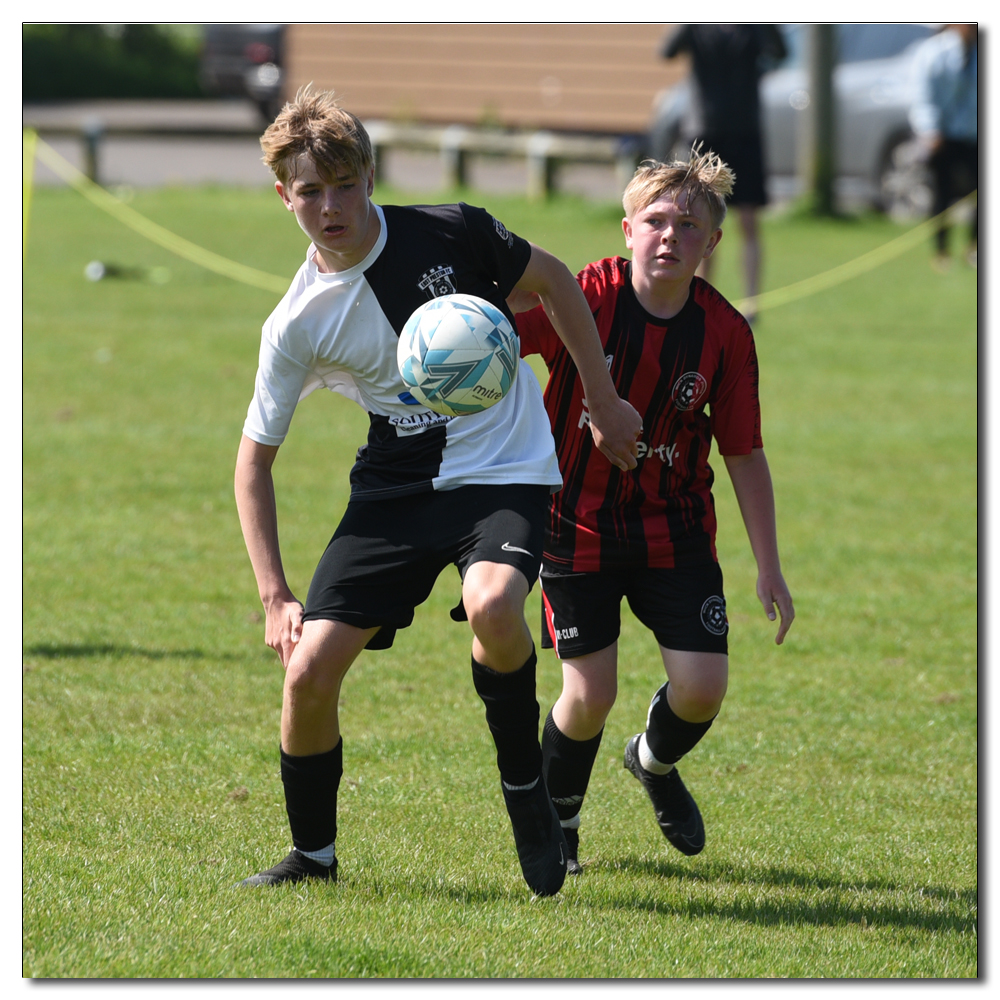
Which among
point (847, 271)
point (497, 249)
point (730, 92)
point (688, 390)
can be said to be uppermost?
point (730, 92)

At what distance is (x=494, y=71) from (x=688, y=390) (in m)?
22.0

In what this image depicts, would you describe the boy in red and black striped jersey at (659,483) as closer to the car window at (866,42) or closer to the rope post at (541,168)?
the rope post at (541,168)

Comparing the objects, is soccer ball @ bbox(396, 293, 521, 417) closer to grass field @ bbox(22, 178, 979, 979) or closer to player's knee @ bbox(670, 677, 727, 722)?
player's knee @ bbox(670, 677, 727, 722)

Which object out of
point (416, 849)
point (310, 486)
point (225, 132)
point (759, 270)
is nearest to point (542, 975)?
point (416, 849)

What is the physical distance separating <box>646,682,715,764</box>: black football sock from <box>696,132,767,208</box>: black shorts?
8.38m

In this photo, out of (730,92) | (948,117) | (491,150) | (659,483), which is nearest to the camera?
(659,483)

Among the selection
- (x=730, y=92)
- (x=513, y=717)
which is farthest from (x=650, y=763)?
(x=730, y=92)

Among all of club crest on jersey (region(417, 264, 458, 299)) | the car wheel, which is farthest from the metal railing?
club crest on jersey (region(417, 264, 458, 299))

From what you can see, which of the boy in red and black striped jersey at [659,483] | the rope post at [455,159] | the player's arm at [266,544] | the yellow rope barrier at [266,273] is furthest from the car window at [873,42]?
the player's arm at [266,544]

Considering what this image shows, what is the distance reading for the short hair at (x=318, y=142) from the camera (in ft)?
11.9

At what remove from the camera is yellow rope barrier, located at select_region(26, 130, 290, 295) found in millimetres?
14133

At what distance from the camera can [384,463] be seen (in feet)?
12.7

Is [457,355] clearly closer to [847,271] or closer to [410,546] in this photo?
[410,546]

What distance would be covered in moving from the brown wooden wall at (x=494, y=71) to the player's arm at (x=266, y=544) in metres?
21.4
